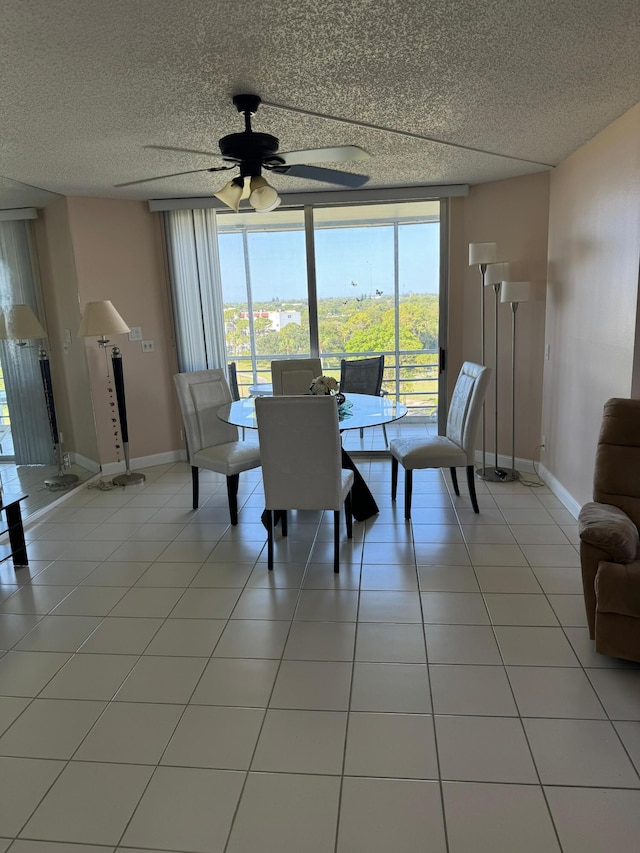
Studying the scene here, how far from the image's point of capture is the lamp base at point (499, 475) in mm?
4574

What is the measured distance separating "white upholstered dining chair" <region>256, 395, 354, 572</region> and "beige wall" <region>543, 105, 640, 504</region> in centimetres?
162

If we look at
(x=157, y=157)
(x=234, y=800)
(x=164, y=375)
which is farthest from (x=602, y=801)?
(x=164, y=375)

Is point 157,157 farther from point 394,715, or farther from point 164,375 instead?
point 394,715

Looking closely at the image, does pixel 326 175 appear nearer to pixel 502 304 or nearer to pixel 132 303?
pixel 502 304

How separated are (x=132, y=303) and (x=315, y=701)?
4.04 m

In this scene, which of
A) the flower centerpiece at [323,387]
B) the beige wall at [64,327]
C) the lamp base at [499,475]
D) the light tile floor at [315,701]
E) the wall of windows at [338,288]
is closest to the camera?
the light tile floor at [315,701]

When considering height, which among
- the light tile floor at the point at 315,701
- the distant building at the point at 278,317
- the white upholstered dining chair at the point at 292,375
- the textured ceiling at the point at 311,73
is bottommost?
the light tile floor at the point at 315,701

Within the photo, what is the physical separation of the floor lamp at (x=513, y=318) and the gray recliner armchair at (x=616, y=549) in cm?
180

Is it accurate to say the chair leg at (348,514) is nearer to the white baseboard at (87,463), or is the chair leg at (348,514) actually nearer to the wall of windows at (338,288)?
the wall of windows at (338,288)

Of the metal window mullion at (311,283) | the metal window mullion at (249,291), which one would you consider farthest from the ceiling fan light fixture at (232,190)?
the metal window mullion at (249,291)

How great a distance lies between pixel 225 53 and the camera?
2.08 meters

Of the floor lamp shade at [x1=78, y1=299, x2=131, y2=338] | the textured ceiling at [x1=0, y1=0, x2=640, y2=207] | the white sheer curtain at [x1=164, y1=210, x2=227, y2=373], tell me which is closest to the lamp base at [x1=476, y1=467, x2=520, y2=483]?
the textured ceiling at [x1=0, y1=0, x2=640, y2=207]

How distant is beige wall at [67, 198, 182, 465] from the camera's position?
4840 mm

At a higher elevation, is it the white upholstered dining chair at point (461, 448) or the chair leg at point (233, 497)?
the white upholstered dining chair at point (461, 448)
